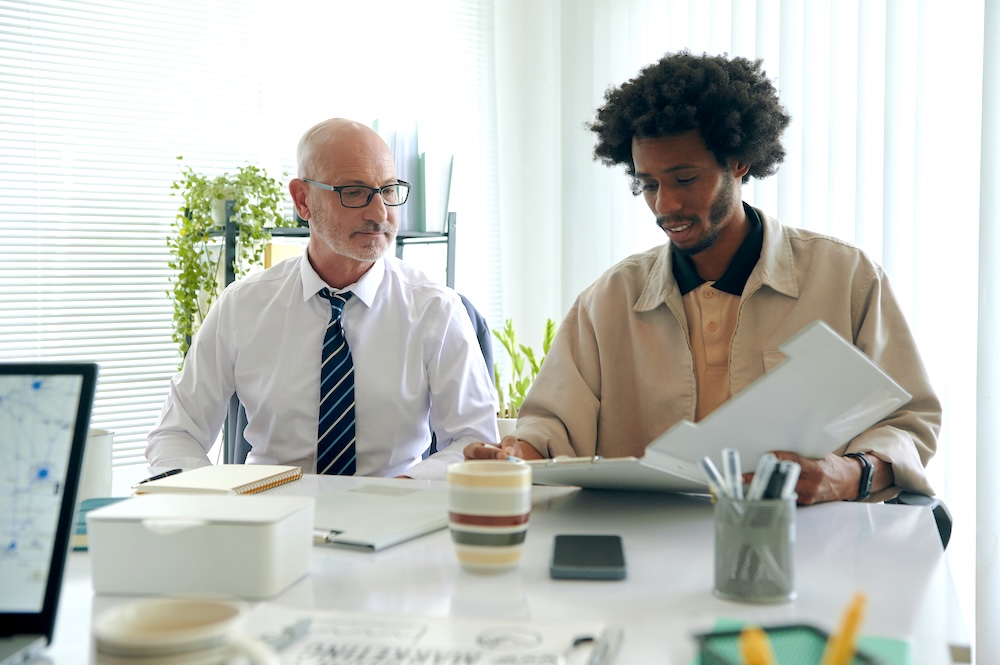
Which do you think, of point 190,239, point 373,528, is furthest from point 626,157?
point 190,239

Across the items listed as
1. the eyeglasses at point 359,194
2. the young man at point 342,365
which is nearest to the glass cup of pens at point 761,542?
the young man at point 342,365

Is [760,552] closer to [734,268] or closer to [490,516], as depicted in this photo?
[490,516]

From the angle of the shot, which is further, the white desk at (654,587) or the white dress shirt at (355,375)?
the white dress shirt at (355,375)

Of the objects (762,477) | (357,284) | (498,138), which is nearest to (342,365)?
(357,284)

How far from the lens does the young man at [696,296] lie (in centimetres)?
176

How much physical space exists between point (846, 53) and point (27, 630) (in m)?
2.76

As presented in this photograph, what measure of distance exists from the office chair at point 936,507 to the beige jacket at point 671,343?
0.13 metres

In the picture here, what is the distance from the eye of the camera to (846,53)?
2.86 m

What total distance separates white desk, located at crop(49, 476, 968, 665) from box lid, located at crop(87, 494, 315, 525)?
81 mm

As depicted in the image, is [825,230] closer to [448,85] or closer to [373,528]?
[448,85]

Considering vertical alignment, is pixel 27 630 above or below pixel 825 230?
below

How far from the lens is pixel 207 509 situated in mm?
934

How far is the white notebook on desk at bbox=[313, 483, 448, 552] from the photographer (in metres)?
1.11

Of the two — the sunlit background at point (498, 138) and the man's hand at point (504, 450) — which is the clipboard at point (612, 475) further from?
the sunlit background at point (498, 138)
